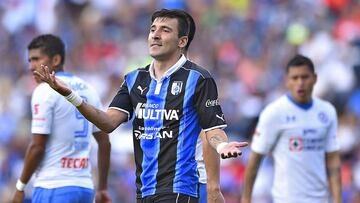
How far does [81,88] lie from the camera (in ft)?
31.6

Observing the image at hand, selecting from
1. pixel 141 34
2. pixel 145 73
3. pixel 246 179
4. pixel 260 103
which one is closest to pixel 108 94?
pixel 141 34

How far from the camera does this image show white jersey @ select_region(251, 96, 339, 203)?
10531 millimetres

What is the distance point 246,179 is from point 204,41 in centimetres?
847

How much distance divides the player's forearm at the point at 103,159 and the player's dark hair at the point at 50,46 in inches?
33.6

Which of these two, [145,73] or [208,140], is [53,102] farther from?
[208,140]

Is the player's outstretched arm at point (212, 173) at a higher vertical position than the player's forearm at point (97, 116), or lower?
lower

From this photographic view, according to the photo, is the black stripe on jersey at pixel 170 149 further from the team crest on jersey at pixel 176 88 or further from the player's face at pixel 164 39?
the player's face at pixel 164 39

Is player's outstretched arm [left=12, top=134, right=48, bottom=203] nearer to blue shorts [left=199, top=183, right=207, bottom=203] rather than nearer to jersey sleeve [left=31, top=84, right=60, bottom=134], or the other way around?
jersey sleeve [left=31, top=84, right=60, bottom=134]

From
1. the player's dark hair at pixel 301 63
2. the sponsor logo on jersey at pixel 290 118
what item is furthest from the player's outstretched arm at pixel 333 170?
the player's dark hair at pixel 301 63

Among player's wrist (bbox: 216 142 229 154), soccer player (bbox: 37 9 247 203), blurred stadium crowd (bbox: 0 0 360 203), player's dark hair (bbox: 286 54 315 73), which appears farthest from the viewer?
blurred stadium crowd (bbox: 0 0 360 203)

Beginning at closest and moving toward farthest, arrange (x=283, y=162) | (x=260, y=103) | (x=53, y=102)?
(x=53, y=102)
(x=283, y=162)
(x=260, y=103)

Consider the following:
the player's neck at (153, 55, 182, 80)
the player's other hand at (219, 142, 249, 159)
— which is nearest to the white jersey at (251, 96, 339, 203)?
the player's neck at (153, 55, 182, 80)

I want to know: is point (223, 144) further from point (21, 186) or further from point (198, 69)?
point (21, 186)

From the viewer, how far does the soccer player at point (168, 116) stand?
7656mm
